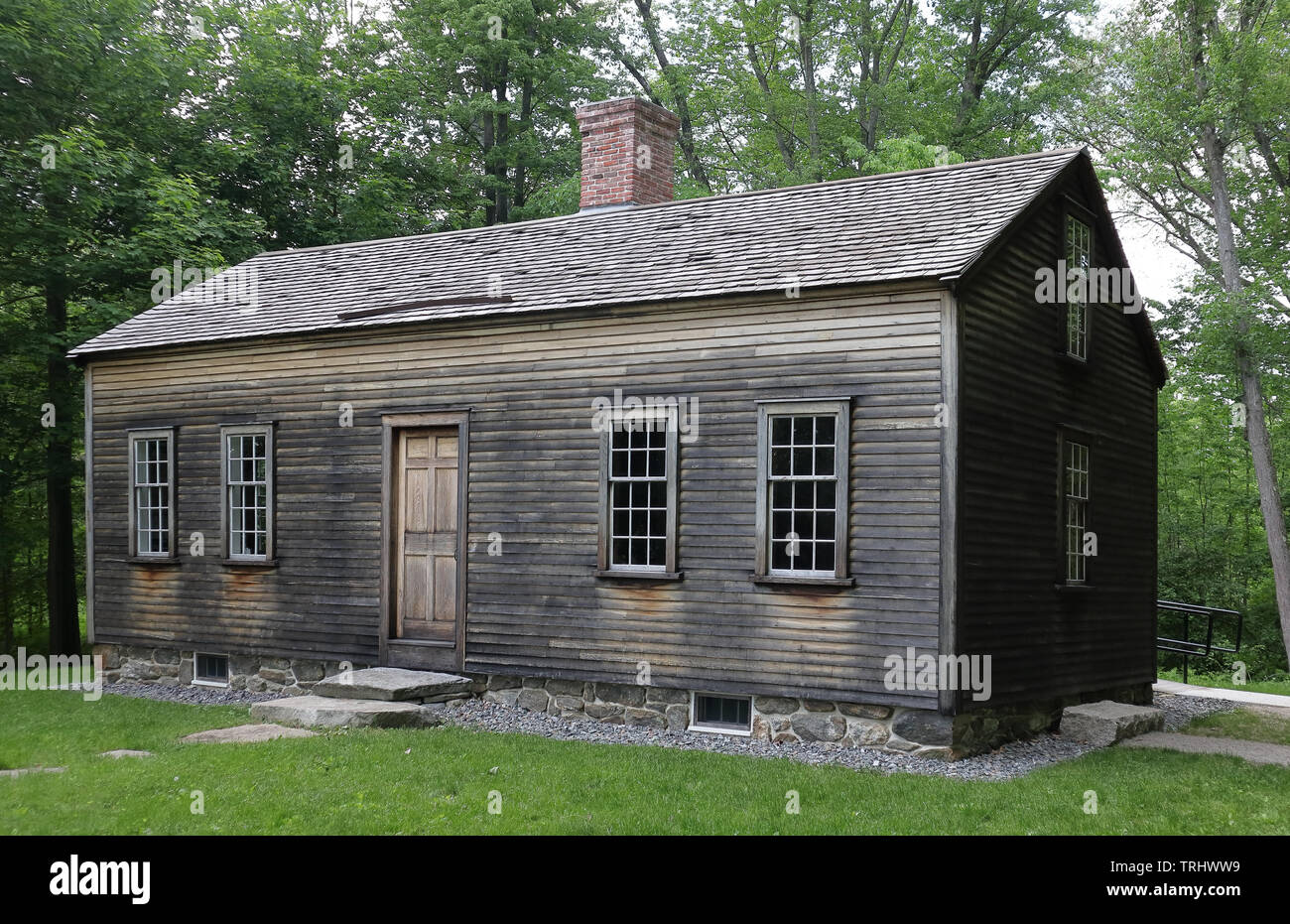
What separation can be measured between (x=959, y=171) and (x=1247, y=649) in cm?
1663

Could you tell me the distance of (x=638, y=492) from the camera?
40.2ft

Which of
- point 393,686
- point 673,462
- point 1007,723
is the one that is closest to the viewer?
point 1007,723

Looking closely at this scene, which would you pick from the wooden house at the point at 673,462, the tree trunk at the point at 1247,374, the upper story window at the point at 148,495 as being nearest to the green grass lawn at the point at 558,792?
the wooden house at the point at 673,462

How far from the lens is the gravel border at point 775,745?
10.2m

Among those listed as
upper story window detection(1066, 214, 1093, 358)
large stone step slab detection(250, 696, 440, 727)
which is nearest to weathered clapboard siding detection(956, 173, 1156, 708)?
upper story window detection(1066, 214, 1093, 358)

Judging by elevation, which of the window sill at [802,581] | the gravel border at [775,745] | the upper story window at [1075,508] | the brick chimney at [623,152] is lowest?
the gravel border at [775,745]

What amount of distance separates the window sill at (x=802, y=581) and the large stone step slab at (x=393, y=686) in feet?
12.2

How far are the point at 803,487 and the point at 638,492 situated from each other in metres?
1.83

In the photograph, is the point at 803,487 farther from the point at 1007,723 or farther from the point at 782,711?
the point at 1007,723

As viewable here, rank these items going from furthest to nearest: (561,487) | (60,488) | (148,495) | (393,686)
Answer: (60,488), (148,495), (561,487), (393,686)

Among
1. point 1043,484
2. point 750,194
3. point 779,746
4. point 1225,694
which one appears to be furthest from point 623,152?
point 1225,694

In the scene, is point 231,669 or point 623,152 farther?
point 623,152

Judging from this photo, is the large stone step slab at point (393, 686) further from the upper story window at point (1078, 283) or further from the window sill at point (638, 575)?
the upper story window at point (1078, 283)
